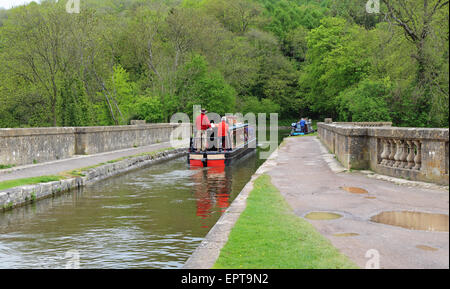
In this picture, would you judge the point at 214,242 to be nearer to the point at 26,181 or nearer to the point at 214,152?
the point at 26,181

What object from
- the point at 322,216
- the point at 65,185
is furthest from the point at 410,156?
the point at 65,185

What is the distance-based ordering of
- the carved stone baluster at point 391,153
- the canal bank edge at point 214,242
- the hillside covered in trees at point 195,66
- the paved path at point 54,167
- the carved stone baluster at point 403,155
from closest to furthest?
the canal bank edge at point 214,242, the carved stone baluster at point 403,155, the carved stone baluster at point 391,153, the paved path at point 54,167, the hillside covered in trees at point 195,66

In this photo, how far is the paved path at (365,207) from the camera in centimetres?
478

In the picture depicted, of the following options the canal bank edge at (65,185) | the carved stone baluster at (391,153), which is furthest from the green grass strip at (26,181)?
the carved stone baluster at (391,153)

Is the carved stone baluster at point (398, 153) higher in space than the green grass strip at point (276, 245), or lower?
higher

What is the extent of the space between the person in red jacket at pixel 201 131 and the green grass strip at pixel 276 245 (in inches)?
621

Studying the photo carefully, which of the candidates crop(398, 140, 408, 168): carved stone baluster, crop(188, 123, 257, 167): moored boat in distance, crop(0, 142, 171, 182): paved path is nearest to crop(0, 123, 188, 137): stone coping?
crop(0, 142, 171, 182): paved path

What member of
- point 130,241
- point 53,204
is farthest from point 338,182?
point 53,204

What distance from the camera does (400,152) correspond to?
1117 cm

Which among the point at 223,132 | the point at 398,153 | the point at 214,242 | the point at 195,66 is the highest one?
the point at 195,66

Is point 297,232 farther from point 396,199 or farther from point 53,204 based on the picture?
point 53,204

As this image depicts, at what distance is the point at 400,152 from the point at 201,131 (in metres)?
14.8

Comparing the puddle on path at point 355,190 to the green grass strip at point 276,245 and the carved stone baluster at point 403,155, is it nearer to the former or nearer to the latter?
the carved stone baluster at point 403,155

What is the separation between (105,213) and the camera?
12195mm
